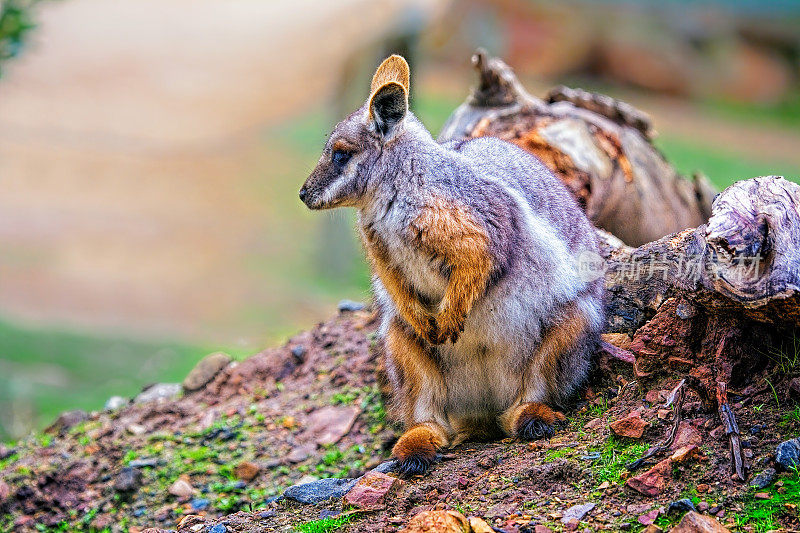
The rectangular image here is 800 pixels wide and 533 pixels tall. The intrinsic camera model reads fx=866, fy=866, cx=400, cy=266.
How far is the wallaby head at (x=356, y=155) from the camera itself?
186 inches

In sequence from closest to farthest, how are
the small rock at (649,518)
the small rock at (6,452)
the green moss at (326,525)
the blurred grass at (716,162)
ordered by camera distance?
1. the small rock at (649,518)
2. the green moss at (326,525)
3. the small rock at (6,452)
4. the blurred grass at (716,162)

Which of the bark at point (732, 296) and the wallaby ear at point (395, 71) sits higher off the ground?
the wallaby ear at point (395, 71)

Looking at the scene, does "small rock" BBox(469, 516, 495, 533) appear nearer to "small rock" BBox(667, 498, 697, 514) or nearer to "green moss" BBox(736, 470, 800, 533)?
"small rock" BBox(667, 498, 697, 514)

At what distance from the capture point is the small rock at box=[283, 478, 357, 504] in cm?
443

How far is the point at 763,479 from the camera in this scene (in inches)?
138

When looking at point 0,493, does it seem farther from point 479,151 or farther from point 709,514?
point 709,514

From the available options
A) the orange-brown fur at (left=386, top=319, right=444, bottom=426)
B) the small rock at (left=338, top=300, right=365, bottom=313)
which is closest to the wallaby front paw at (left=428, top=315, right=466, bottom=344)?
the orange-brown fur at (left=386, top=319, right=444, bottom=426)

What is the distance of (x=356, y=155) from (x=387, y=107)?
31 cm

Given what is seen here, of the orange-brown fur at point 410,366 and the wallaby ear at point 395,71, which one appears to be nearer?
the wallaby ear at point 395,71

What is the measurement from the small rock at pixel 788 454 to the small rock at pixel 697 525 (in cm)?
48

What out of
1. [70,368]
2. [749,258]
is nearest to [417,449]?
[749,258]

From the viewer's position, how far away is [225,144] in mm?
14391

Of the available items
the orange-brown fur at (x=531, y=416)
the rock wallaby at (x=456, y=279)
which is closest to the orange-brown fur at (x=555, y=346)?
the rock wallaby at (x=456, y=279)

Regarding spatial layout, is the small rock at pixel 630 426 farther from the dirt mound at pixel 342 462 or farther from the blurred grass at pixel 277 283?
the blurred grass at pixel 277 283
